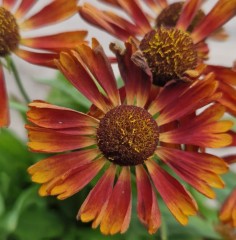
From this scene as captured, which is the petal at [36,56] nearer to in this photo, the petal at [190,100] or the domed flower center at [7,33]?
the domed flower center at [7,33]

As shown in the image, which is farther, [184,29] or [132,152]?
[184,29]

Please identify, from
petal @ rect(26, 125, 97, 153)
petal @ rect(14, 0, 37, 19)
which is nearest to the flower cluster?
petal @ rect(26, 125, 97, 153)

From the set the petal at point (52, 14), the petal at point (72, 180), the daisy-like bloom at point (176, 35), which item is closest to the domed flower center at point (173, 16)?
the daisy-like bloom at point (176, 35)

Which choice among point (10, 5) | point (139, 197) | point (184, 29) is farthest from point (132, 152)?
point (10, 5)


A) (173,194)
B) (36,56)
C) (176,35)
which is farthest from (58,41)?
(173,194)

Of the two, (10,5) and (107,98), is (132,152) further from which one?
(10,5)

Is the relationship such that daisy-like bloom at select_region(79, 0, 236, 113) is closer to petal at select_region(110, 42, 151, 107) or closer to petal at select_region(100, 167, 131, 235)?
petal at select_region(110, 42, 151, 107)

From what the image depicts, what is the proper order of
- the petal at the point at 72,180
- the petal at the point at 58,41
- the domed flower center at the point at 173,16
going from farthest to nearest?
the domed flower center at the point at 173,16 → the petal at the point at 58,41 → the petal at the point at 72,180
